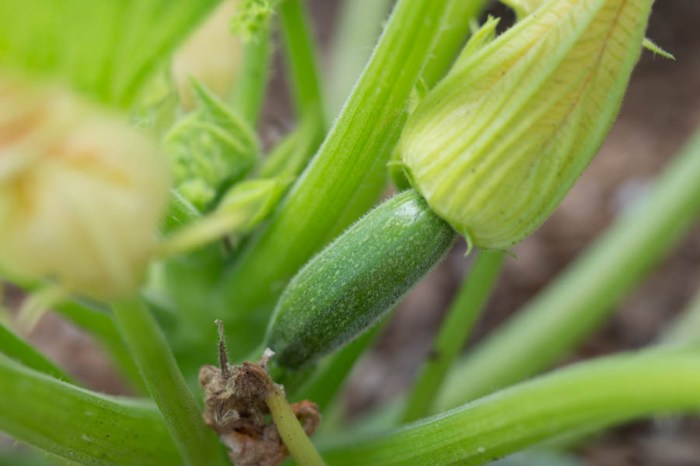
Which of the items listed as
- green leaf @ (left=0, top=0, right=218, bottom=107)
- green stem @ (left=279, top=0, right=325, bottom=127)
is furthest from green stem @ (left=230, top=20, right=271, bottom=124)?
green leaf @ (left=0, top=0, right=218, bottom=107)

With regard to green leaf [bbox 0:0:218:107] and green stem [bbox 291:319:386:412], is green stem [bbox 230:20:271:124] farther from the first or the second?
green leaf [bbox 0:0:218:107]

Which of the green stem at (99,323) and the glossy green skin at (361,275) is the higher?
the glossy green skin at (361,275)

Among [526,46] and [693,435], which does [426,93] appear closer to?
[526,46]

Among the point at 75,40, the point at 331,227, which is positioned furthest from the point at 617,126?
the point at 75,40

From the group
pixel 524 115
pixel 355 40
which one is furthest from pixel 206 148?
pixel 355 40

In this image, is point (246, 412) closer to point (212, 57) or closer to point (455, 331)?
point (455, 331)

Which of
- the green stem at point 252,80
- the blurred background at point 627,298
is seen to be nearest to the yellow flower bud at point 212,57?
the green stem at point 252,80

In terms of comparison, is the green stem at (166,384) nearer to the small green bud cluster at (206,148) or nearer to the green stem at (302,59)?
the small green bud cluster at (206,148)
